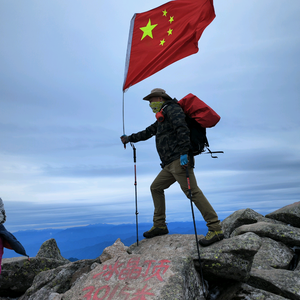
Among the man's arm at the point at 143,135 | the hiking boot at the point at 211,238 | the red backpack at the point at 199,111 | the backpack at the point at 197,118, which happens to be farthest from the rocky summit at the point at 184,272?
the man's arm at the point at 143,135

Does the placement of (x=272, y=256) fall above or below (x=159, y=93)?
below

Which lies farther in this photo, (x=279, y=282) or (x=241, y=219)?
(x=241, y=219)

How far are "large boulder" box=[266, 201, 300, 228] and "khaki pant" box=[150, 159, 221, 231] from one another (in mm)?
5802

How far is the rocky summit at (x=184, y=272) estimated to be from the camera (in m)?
5.52

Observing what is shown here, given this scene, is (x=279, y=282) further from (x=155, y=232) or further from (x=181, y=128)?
(x=181, y=128)

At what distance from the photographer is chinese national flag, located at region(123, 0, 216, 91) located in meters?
9.41

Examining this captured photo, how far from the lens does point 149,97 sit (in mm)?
8492

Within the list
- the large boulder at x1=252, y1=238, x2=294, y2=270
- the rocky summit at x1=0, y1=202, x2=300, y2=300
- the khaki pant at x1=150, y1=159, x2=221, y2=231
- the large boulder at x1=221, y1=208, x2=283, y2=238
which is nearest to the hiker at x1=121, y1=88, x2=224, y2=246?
the khaki pant at x1=150, y1=159, x2=221, y2=231

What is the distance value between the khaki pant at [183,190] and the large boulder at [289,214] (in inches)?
228

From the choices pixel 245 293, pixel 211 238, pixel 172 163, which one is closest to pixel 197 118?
pixel 172 163

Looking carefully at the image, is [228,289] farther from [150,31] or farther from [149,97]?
[150,31]

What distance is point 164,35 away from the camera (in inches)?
399

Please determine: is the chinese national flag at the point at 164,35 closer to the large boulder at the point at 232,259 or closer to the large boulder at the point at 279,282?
the large boulder at the point at 232,259

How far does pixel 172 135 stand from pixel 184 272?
Answer: 3841mm
